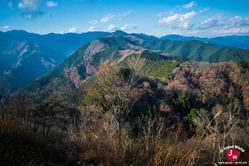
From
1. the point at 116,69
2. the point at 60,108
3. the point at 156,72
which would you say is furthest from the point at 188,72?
the point at 116,69

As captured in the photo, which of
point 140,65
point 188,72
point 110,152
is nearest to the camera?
point 110,152

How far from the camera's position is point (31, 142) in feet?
15.9

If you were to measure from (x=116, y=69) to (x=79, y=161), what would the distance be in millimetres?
3497

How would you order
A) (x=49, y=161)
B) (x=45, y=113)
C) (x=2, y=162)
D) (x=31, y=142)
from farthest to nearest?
(x=45, y=113), (x=31, y=142), (x=49, y=161), (x=2, y=162)

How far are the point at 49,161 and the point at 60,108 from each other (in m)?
23.4

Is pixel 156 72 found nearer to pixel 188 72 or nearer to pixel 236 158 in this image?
pixel 188 72

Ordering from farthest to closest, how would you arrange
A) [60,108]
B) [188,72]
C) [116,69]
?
[188,72] < [60,108] < [116,69]

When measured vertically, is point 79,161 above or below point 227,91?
above

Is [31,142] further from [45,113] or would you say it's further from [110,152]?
[45,113]

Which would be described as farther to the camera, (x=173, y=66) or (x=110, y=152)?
(x=173, y=66)

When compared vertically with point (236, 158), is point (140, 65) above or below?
above

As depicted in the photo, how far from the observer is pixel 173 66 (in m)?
111

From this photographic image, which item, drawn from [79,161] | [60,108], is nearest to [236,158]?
[79,161]

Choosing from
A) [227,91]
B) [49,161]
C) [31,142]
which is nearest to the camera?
[49,161]
